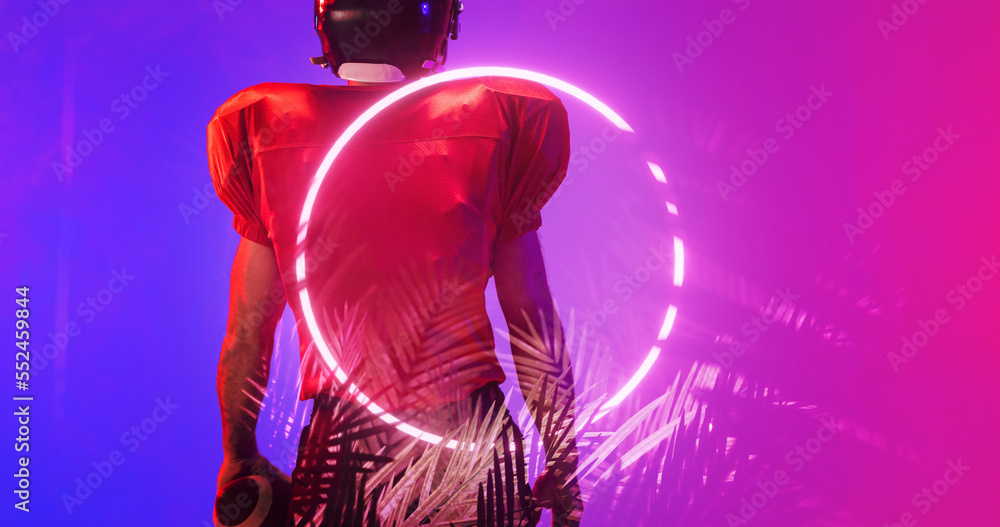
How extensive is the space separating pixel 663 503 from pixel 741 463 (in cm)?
8

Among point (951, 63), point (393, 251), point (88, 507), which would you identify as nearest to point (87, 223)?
point (88, 507)

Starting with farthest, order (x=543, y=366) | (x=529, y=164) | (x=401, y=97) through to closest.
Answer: (x=529, y=164) < (x=401, y=97) < (x=543, y=366)

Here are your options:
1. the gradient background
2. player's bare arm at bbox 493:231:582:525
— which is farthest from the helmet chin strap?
the gradient background

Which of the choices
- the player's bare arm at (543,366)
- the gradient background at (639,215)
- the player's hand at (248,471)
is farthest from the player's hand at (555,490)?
the gradient background at (639,215)

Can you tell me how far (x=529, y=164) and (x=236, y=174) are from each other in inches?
21.8

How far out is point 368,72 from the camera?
1307mm

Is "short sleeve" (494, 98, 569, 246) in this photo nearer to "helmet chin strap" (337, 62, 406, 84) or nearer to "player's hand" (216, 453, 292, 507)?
"helmet chin strap" (337, 62, 406, 84)

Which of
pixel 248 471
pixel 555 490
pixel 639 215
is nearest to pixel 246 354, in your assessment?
pixel 248 471

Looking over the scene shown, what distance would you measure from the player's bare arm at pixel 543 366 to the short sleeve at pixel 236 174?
0.47 m

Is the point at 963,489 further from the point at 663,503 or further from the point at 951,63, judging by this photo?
the point at 663,503

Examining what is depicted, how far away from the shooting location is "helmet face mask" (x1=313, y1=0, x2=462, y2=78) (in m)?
1.26

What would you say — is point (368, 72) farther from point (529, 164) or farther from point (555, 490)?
point (555, 490)

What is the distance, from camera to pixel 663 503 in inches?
21.7

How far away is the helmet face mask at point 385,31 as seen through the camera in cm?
126
